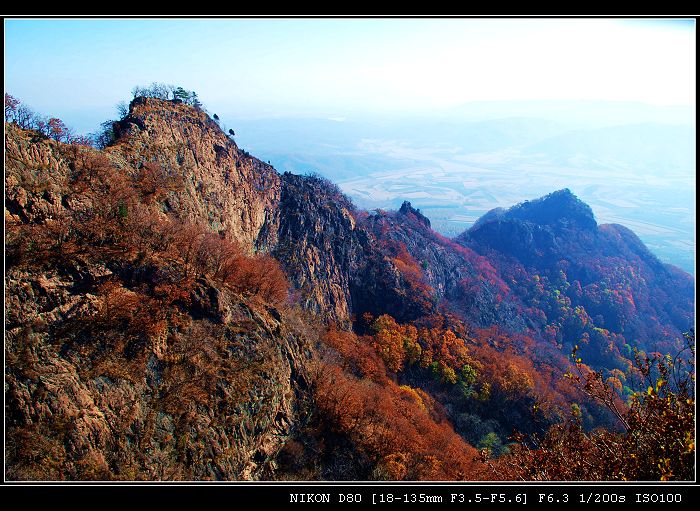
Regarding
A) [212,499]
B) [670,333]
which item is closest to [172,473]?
[212,499]

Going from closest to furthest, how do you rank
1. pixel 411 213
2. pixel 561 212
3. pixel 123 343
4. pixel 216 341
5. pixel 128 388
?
1. pixel 128 388
2. pixel 123 343
3. pixel 216 341
4. pixel 411 213
5. pixel 561 212

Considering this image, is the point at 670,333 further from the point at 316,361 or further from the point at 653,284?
the point at 316,361

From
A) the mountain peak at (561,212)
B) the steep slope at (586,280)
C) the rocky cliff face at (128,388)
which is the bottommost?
the steep slope at (586,280)

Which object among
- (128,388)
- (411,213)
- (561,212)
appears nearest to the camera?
(128,388)

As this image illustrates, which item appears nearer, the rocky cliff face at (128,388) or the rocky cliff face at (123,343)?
the rocky cliff face at (128,388)

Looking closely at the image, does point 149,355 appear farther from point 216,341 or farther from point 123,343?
point 216,341

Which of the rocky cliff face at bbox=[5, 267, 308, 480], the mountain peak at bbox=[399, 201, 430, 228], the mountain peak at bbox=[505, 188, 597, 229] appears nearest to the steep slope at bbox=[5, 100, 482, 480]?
the rocky cliff face at bbox=[5, 267, 308, 480]

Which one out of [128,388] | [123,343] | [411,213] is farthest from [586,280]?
Result: [128,388]

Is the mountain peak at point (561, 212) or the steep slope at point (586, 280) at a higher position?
the mountain peak at point (561, 212)

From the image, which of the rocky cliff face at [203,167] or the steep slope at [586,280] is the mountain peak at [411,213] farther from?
the rocky cliff face at [203,167]

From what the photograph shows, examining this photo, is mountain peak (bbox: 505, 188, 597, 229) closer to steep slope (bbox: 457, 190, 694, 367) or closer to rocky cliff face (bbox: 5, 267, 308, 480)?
steep slope (bbox: 457, 190, 694, 367)

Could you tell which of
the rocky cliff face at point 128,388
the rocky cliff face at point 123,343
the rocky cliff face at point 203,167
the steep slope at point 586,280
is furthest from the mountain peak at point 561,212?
the rocky cliff face at point 128,388
